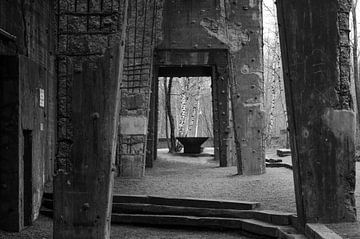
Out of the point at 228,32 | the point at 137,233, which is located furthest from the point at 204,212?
the point at 228,32

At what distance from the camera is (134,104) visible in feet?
40.3

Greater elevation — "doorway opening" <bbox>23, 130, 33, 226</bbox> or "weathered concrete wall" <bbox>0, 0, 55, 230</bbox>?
"weathered concrete wall" <bbox>0, 0, 55, 230</bbox>

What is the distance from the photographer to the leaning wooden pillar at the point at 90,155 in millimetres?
5293

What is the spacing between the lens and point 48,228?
286 inches

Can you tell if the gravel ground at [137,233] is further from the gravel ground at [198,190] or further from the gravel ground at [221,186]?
the gravel ground at [221,186]

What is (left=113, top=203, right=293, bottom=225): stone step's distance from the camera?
6.77 m

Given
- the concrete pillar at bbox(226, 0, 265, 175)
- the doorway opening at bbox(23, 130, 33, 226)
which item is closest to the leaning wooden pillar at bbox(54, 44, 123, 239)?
the doorway opening at bbox(23, 130, 33, 226)

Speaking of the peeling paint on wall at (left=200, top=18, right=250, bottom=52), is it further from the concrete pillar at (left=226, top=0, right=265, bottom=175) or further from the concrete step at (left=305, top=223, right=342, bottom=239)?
the concrete step at (left=305, top=223, right=342, bottom=239)

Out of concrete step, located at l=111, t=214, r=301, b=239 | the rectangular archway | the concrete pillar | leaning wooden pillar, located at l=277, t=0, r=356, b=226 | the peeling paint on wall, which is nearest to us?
leaning wooden pillar, located at l=277, t=0, r=356, b=226

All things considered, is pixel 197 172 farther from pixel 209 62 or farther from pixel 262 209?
pixel 262 209

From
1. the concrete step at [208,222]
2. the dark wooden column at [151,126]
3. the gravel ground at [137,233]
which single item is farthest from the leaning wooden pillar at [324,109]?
→ the dark wooden column at [151,126]

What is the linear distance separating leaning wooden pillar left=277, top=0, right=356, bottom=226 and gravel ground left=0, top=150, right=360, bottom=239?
1118mm


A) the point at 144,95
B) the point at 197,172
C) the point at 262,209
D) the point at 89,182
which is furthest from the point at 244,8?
the point at 89,182

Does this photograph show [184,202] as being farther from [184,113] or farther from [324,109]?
[184,113]
